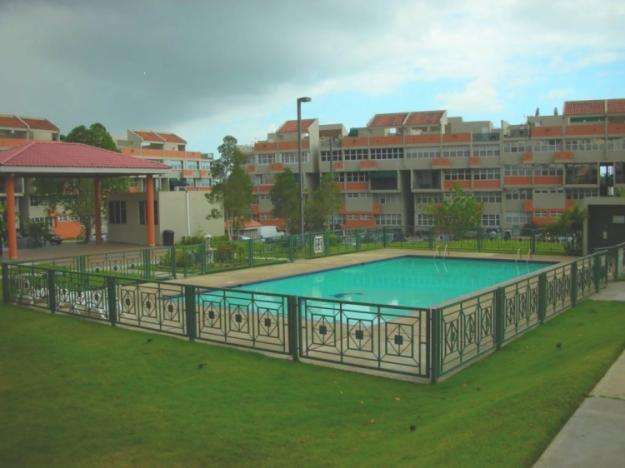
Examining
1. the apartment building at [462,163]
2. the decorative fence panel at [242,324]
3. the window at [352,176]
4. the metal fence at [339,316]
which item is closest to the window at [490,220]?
the apartment building at [462,163]

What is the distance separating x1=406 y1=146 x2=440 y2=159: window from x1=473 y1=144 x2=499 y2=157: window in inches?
133

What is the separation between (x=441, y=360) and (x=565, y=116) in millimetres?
52910

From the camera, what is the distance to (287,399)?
7.53 m

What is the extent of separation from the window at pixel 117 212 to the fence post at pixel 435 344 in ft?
87.8

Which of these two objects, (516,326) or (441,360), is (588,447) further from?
(516,326)

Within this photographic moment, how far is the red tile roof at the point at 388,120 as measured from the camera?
65394 mm

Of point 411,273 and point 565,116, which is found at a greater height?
point 565,116

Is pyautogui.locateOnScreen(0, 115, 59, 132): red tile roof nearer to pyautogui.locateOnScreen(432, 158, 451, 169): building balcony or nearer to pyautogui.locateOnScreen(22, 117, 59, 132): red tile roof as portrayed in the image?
pyautogui.locateOnScreen(22, 117, 59, 132): red tile roof

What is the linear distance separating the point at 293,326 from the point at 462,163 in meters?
50.7

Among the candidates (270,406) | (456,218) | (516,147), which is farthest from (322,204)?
(270,406)

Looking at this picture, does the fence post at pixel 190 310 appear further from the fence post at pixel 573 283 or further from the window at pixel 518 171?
the window at pixel 518 171

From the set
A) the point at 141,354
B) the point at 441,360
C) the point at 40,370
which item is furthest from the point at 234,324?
the point at 441,360

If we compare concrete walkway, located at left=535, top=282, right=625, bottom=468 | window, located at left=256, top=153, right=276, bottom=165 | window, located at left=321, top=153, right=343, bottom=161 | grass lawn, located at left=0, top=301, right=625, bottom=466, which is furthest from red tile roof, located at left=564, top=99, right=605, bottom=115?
concrete walkway, located at left=535, top=282, right=625, bottom=468

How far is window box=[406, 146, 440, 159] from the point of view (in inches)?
2314
